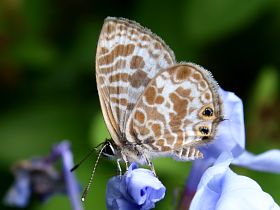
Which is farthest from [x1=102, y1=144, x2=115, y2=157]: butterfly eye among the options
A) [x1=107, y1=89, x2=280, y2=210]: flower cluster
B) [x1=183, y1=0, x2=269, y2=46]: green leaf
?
[x1=183, y1=0, x2=269, y2=46]: green leaf

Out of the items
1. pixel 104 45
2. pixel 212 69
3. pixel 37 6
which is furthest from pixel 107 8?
pixel 104 45

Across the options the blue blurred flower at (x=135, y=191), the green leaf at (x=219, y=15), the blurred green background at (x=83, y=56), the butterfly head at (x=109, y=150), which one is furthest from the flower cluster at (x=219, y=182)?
the green leaf at (x=219, y=15)

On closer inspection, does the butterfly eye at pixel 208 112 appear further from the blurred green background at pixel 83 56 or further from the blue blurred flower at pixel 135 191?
the blurred green background at pixel 83 56

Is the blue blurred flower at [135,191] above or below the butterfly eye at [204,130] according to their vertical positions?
below

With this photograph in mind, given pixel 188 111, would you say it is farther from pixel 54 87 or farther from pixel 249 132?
pixel 54 87

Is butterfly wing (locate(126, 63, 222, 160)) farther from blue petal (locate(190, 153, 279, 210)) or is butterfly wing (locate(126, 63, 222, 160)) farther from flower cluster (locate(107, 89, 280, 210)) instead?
blue petal (locate(190, 153, 279, 210))

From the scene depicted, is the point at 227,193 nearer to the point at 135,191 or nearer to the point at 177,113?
the point at 135,191

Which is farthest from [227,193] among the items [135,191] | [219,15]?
[219,15]
